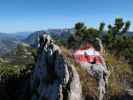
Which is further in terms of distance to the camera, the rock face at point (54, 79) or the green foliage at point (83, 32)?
the green foliage at point (83, 32)

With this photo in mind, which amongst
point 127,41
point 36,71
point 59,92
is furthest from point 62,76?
point 127,41

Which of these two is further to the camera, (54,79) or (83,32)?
(83,32)

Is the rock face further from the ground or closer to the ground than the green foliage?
closer to the ground

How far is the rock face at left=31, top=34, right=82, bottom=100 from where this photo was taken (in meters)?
17.1

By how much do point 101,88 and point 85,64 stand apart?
243 centimetres

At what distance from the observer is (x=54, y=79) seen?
1856 centimetres

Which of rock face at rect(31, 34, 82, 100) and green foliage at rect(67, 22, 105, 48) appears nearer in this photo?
rock face at rect(31, 34, 82, 100)

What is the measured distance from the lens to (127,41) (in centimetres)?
4591

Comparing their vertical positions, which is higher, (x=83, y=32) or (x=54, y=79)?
(x=83, y=32)

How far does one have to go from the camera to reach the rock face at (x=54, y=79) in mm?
17078

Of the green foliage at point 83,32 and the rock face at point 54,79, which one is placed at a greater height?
the green foliage at point 83,32

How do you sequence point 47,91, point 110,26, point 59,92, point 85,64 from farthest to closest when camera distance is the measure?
point 110,26 < point 85,64 < point 47,91 < point 59,92

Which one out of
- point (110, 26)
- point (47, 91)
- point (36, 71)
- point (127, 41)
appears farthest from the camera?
point (110, 26)

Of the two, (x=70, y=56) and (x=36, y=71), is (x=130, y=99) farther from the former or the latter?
(x=36, y=71)
